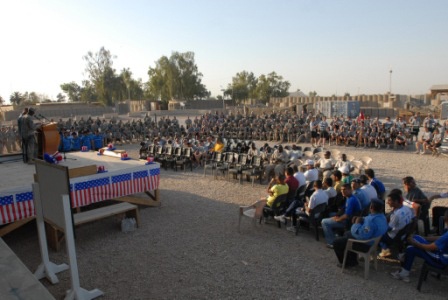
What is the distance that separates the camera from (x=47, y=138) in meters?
8.94

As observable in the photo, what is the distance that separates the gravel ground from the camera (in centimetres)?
466

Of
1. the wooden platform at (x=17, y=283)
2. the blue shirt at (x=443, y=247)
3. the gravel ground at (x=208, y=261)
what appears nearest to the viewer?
the wooden platform at (x=17, y=283)

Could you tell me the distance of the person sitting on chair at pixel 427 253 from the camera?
4.28 meters

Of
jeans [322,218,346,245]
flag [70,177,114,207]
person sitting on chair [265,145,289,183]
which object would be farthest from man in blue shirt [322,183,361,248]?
flag [70,177,114,207]

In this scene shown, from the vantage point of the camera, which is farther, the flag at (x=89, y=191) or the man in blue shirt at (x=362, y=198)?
the flag at (x=89, y=191)

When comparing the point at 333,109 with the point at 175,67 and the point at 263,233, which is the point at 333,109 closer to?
the point at 263,233

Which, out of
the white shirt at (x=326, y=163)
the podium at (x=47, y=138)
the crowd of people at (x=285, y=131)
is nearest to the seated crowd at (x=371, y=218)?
the white shirt at (x=326, y=163)

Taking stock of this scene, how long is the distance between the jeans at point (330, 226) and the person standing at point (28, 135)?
27.1 ft

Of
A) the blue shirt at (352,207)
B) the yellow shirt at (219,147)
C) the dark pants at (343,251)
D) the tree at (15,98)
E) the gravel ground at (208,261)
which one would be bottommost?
the gravel ground at (208,261)

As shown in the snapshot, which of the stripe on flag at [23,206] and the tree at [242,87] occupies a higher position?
the tree at [242,87]

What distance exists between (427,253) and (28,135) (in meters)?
10.1

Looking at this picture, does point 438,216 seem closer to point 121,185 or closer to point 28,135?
point 121,185

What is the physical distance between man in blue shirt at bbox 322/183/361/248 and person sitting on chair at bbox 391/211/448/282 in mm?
1024

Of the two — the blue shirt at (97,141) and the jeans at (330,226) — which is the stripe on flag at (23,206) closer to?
the jeans at (330,226)
